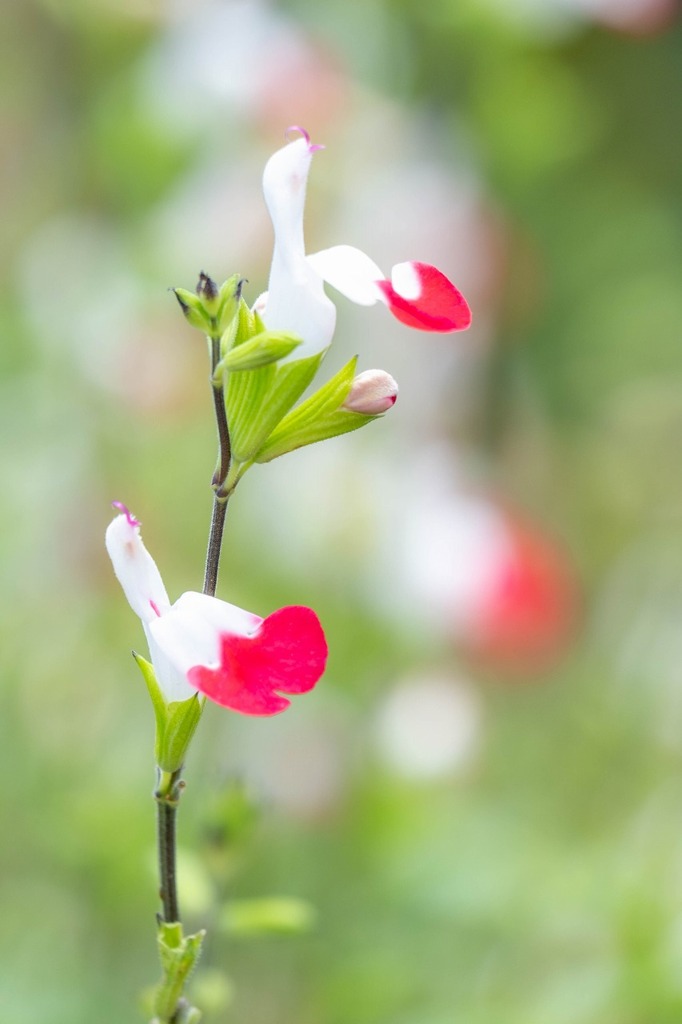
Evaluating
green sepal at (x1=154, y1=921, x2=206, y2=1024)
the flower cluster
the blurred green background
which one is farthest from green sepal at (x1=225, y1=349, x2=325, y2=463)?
the blurred green background

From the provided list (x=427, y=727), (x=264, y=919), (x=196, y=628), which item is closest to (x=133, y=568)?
(x=196, y=628)

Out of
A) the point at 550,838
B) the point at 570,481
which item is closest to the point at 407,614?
the point at 550,838

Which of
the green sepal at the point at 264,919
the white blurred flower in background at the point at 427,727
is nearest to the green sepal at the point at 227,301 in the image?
the green sepal at the point at 264,919

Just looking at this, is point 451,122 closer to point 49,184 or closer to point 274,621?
point 49,184

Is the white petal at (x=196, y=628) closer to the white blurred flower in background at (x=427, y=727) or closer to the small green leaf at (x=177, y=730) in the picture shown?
the small green leaf at (x=177, y=730)

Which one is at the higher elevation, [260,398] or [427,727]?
[427,727]

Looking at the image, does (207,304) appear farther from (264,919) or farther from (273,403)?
(264,919)
